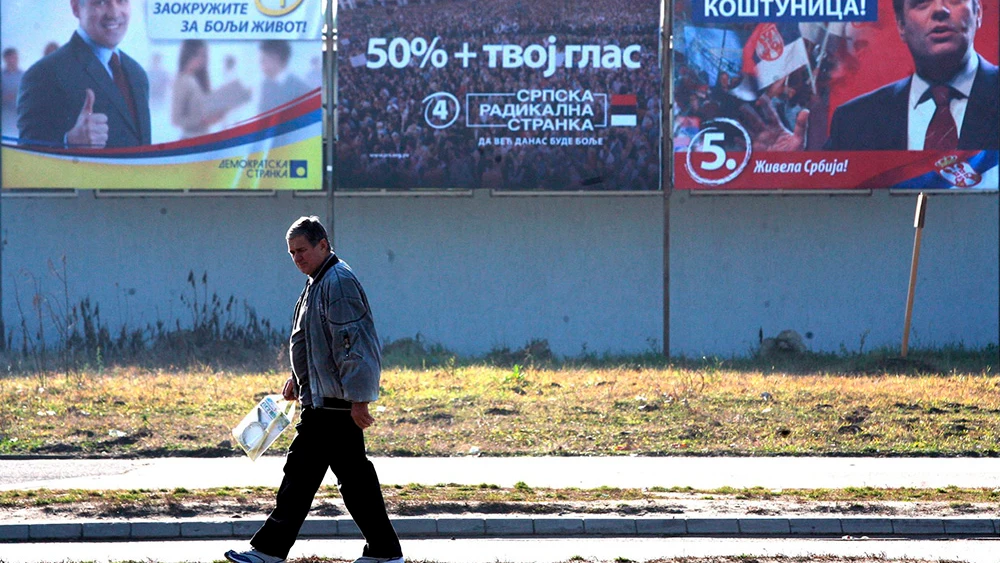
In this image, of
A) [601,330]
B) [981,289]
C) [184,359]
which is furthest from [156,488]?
[981,289]

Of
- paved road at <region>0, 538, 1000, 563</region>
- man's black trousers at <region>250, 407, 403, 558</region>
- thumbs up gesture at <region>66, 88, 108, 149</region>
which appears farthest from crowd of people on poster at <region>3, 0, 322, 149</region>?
man's black trousers at <region>250, 407, 403, 558</region>

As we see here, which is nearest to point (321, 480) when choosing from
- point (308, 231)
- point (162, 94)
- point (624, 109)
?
point (308, 231)

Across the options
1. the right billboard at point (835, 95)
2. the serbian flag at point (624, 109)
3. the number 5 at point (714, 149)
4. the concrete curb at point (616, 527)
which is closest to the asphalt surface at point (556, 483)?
the concrete curb at point (616, 527)

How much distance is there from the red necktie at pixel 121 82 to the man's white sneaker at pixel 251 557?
15545mm

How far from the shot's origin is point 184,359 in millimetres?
18188

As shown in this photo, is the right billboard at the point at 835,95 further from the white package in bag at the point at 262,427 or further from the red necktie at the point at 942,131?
the white package in bag at the point at 262,427

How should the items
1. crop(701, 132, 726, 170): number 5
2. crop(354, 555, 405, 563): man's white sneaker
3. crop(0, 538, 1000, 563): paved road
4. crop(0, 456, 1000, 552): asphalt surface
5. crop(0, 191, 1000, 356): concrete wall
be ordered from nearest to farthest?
crop(354, 555, 405, 563): man's white sneaker, crop(0, 538, 1000, 563): paved road, crop(0, 456, 1000, 552): asphalt surface, crop(701, 132, 726, 170): number 5, crop(0, 191, 1000, 356): concrete wall

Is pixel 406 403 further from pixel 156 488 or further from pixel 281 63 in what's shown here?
pixel 281 63

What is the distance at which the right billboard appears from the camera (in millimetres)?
19953

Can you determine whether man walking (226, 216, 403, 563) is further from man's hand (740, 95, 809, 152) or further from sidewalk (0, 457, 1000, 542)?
man's hand (740, 95, 809, 152)

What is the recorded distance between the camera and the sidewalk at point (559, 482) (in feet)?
25.3

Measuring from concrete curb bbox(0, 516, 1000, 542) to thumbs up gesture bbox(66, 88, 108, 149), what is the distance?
13.7 meters

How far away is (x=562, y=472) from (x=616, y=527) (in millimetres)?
1962

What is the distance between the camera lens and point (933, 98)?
20047 millimetres
